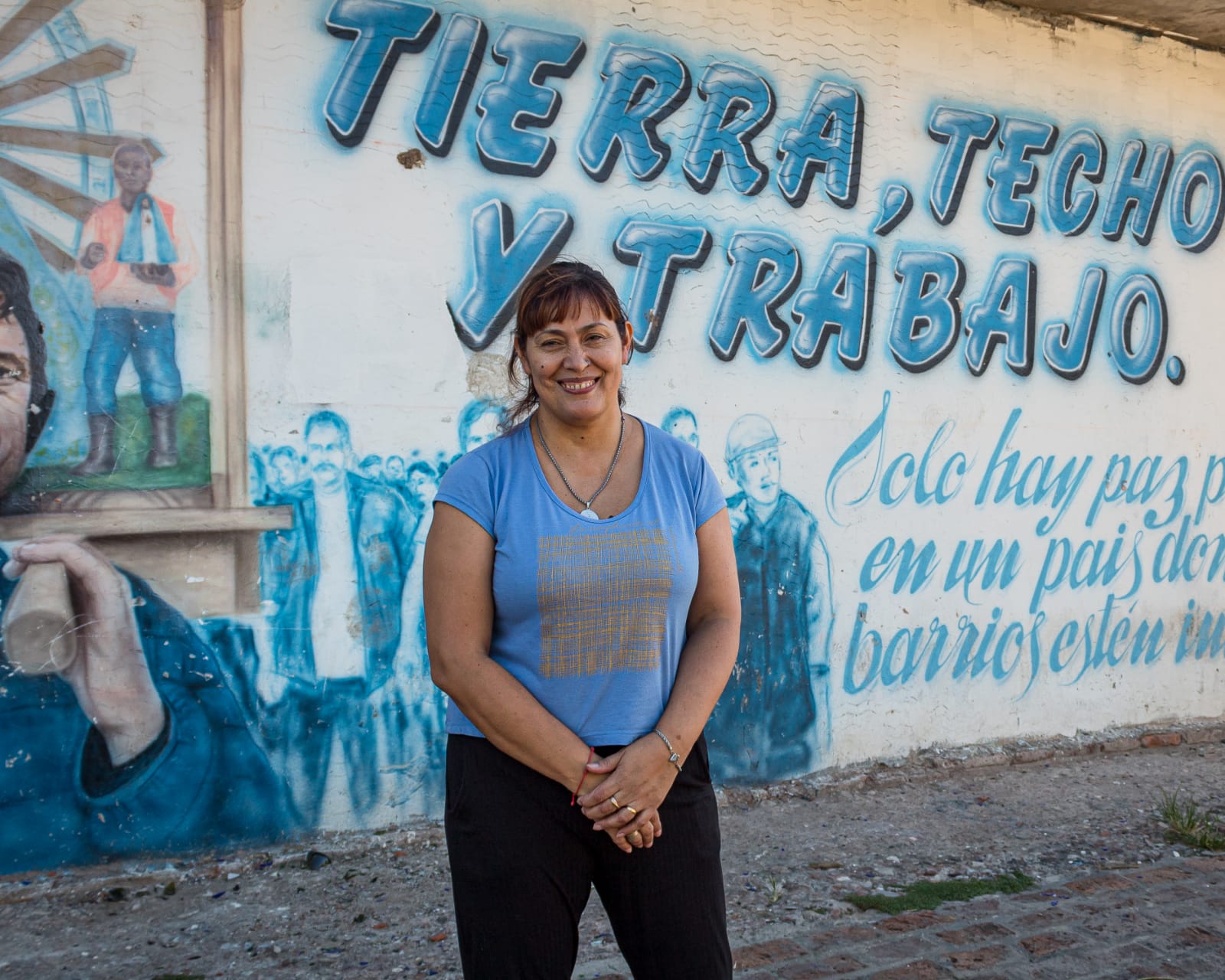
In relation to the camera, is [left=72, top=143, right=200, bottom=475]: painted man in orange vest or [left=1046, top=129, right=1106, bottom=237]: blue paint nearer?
[left=72, top=143, right=200, bottom=475]: painted man in orange vest

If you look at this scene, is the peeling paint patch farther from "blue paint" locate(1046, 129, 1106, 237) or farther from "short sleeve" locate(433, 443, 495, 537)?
"blue paint" locate(1046, 129, 1106, 237)

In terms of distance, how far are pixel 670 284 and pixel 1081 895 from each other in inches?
121

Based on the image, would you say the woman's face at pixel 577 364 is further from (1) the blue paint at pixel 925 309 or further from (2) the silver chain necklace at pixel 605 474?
(1) the blue paint at pixel 925 309

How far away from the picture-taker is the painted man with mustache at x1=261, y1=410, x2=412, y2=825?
4.31 metres

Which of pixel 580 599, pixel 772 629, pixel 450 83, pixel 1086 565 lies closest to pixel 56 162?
pixel 450 83

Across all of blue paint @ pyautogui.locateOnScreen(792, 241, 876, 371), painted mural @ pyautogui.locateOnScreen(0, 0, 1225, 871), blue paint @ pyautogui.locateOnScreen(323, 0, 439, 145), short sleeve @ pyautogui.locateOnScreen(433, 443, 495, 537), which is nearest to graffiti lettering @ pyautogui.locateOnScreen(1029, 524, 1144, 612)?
painted mural @ pyautogui.locateOnScreen(0, 0, 1225, 871)

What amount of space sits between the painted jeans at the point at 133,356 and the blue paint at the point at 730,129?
2482 mm

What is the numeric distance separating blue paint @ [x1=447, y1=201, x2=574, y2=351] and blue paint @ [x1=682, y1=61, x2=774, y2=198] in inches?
34.1

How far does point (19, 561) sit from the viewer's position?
3.92 m

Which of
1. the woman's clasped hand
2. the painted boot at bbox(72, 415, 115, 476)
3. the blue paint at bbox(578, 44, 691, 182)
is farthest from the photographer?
the blue paint at bbox(578, 44, 691, 182)

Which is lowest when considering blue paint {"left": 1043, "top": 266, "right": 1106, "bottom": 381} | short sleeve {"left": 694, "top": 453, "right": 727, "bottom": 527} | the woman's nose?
short sleeve {"left": 694, "top": 453, "right": 727, "bottom": 527}

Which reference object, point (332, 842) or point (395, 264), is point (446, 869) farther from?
point (395, 264)

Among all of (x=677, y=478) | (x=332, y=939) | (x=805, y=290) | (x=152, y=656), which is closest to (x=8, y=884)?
(x=152, y=656)

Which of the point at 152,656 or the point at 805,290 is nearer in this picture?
the point at 152,656
